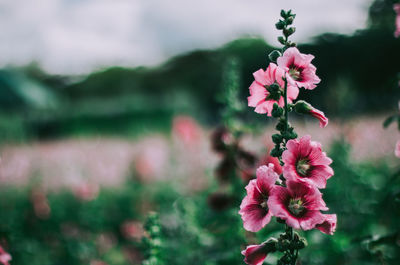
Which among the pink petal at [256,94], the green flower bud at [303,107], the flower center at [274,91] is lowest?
the green flower bud at [303,107]

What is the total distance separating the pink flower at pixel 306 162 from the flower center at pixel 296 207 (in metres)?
0.08

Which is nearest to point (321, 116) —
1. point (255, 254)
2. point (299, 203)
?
point (299, 203)

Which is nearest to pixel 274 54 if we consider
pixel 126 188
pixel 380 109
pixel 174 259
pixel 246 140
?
pixel 246 140

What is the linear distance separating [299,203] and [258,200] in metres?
0.14

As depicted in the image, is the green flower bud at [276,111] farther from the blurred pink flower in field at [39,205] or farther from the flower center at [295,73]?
the blurred pink flower in field at [39,205]

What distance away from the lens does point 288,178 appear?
1.12 m

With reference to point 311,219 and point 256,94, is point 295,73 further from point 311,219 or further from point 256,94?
point 311,219

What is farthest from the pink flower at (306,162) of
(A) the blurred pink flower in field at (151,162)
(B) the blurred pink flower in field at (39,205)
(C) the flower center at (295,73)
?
(A) the blurred pink flower in field at (151,162)

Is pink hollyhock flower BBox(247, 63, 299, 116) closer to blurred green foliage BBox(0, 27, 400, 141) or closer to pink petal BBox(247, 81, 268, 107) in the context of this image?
pink petal BBox(247, 81, 268, 107)

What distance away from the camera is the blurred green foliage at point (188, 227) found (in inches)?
83.8

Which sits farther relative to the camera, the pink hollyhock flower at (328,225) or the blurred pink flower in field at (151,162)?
the blurred pink flower in field at (151,162)

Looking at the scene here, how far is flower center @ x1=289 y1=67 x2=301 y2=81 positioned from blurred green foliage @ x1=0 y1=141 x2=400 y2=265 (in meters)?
0.71

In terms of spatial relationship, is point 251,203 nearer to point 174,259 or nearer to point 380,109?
point 174,259

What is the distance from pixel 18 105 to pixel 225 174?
57.7 ft
